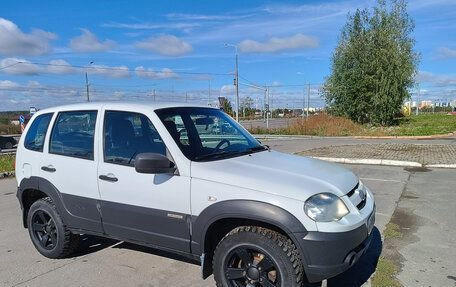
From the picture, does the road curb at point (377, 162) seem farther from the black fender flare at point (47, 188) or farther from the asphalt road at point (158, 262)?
the black fender flare at point (47, 188)

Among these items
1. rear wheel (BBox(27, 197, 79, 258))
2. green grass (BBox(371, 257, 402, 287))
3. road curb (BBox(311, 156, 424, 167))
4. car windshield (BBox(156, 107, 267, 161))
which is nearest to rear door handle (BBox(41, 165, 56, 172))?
rear wheel (BBox(27, 197, 79, 258))

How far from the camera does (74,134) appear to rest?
3.93 m

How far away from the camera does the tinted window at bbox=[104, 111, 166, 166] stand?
346 centimetres

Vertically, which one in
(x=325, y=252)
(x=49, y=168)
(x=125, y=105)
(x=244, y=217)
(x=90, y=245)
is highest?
(x=125, y=105)

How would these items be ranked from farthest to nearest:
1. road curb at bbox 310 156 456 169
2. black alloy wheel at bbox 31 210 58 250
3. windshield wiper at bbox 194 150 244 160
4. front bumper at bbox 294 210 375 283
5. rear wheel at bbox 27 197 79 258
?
road curb at bbox 310 156 456 169 → black alloy wheel at bbox 31 210 58 250 → rear wheel at bbox 27 197 79 258 → windshield wiper at bbox 194 150 244 160 → front bumper at bbox 294 210 375 283

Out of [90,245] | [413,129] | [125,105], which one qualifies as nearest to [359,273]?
[125,105]

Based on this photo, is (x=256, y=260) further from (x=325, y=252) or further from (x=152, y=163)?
(x=152, y=163)

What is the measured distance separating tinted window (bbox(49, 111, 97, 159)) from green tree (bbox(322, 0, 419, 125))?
101ft

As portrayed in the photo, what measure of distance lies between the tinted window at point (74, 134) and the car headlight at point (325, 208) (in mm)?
2391

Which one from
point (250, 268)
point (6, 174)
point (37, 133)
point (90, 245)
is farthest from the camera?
point (6, 174)

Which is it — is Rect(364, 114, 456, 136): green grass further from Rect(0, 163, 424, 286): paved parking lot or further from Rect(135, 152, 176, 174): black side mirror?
Rect(135, 152, 176, 174): black side mirror

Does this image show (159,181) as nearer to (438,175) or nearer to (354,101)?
(438,175)

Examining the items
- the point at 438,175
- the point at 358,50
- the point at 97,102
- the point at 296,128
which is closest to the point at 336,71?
the point at 358,50

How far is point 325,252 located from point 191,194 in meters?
1.23
